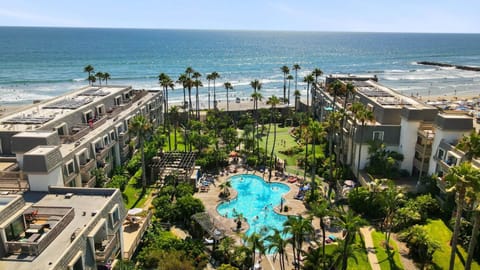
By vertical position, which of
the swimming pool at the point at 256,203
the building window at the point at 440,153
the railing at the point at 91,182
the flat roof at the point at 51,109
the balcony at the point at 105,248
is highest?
the flat roof at the point at 51,109

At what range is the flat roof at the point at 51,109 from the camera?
44.0 meters

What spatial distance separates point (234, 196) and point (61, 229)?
88.1 feet

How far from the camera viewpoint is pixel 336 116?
1927 inches

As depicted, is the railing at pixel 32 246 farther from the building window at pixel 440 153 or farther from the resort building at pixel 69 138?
the building window at pixel 440 153

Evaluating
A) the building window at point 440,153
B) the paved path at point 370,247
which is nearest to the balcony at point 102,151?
the paved path at point 370,247

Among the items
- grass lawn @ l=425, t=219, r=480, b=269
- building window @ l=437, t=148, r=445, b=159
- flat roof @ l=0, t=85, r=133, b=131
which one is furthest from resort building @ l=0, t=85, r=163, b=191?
building window @ l=437, t=148, r=445, b=159

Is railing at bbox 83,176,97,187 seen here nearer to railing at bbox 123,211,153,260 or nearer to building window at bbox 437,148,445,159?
railing at bbox 123,211,153,260

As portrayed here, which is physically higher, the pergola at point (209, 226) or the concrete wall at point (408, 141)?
the concrete wall at point (408, 141)

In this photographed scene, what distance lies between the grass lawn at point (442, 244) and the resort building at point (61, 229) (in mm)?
29019

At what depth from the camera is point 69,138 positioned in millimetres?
43812

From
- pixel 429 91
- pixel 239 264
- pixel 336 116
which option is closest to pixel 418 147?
pixel 336 116

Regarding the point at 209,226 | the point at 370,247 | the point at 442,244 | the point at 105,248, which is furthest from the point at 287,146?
the point at 105,248

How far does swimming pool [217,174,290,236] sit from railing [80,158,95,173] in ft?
53.5

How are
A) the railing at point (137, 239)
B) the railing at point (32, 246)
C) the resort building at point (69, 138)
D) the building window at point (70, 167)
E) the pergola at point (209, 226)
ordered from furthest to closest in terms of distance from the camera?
1. the building window at point (70, 167)
2. the pergola at point (209, 226)
3. the resort building at point (69, 138)
4. the railing at point (137, 239)
5. the railing at point (32, 246)
